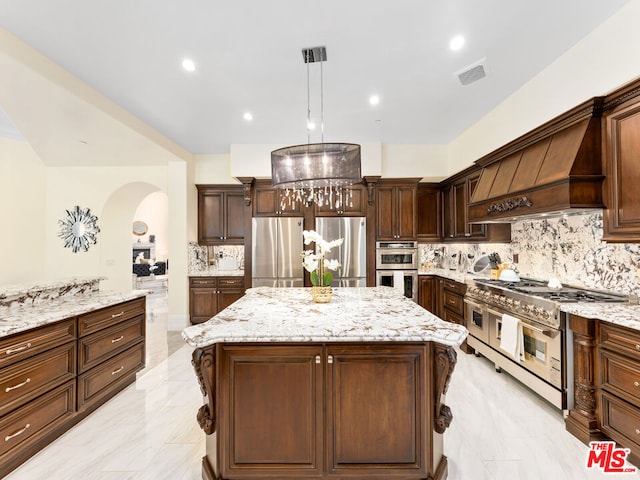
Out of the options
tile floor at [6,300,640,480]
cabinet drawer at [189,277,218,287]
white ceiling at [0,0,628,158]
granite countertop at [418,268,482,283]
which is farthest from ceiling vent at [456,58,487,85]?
cabinet drawer at [189,277,218,287]

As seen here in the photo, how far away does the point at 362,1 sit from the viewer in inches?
84.4

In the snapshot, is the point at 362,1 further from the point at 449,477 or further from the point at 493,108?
the point at 449,477

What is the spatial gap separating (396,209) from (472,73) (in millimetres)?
2564

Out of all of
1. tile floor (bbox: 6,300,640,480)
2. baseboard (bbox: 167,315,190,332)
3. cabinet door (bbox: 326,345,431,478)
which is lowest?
tile floor (bbox: 6,300,640,480)

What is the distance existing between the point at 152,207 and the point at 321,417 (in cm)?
1166

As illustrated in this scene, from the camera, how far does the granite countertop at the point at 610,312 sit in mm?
1993

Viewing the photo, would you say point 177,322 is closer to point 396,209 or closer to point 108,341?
point 108,341

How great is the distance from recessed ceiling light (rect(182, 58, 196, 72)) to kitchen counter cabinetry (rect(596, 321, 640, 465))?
12.6 feet

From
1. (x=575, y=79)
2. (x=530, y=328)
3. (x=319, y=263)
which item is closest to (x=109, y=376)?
(x=319, y=263)

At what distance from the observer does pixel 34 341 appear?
2.11 meters

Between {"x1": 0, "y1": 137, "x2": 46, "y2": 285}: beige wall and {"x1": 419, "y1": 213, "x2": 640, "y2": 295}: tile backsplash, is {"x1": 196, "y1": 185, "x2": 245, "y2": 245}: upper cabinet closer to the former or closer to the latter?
{"x1": 0, "y1": 137, "x2": 46, "y2": 285}: beige wall

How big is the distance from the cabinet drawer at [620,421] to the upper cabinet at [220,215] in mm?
4971

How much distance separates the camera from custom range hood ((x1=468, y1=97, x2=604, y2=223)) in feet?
8.12

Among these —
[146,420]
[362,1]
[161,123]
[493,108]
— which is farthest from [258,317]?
[493,108]
